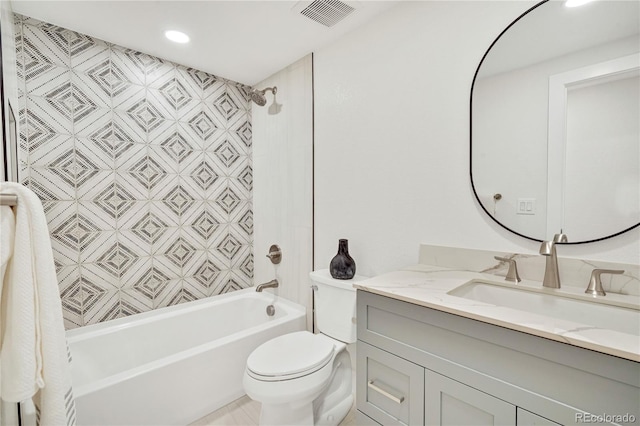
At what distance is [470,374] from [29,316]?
119 cm

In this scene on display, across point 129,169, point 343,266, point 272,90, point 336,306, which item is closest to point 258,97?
point 272,90

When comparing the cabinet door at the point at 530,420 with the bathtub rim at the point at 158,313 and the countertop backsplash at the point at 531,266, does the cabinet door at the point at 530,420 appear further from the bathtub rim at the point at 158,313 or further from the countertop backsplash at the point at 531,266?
the bathtub rim at the point at 158,313

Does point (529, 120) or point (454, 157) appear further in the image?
point (454, 157)

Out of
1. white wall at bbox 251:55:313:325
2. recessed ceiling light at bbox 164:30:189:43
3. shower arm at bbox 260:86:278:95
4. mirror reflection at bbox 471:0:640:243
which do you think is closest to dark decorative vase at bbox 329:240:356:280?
white wall at bbox 251:55:313:325

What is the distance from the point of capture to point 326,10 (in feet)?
5.43

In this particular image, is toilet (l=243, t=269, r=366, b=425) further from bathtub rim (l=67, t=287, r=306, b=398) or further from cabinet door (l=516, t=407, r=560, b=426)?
cabinet door (l=516, t=407, r=560, b=426)

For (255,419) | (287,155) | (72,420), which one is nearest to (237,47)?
(287,155)

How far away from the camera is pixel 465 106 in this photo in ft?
4.61

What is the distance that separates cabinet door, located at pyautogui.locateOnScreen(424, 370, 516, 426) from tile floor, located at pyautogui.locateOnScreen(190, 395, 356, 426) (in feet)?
3.10

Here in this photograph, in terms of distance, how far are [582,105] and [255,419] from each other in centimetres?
223

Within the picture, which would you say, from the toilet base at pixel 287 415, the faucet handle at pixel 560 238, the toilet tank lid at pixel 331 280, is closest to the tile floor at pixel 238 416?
the toilet base at pixel 287 415

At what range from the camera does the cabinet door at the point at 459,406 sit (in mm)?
839

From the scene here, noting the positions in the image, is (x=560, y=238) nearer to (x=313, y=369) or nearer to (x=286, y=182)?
(x=313, y=369)

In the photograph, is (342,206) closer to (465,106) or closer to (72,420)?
(465,106)
